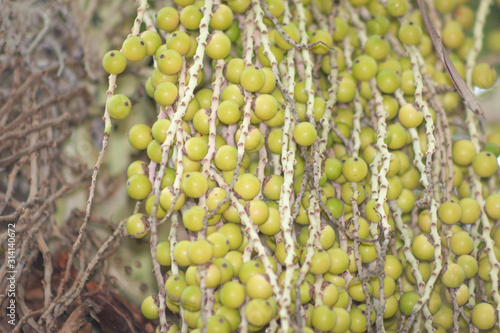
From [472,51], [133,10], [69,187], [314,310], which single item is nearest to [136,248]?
[69,187]

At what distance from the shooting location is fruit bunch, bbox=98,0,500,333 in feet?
2.55

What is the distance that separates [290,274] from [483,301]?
0.50 meters

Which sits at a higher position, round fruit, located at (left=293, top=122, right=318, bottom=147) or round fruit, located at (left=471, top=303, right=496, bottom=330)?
round fruit, located at (left=293, top=122, right=318, bottom=147)

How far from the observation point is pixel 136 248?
44.7 inches

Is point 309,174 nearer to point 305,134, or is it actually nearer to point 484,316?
point 305,134

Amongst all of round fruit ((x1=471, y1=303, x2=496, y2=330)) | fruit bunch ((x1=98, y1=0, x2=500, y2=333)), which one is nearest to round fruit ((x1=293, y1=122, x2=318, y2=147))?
fruit bunch ((x1=98, y1=0, x2=500, y2=333))

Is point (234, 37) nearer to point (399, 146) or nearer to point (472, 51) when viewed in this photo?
point (399, 146)

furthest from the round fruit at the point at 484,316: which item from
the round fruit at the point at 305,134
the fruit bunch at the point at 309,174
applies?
the round fruit at the point at 305,134

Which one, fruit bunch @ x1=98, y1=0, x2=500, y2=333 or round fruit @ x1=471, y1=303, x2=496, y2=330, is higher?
fruit bunch @ x1=98, y1=0, x2=500, y2=333

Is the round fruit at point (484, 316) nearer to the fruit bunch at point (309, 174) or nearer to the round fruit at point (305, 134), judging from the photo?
the fruit bunch at point (309, 174)

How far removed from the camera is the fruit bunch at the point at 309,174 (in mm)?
777

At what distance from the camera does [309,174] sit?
844 millimetres

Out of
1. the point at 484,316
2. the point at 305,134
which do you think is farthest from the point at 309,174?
the point at 484,316

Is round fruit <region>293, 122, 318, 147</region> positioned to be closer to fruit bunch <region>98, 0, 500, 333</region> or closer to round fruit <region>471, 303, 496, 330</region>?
fruit bunch <region>98, 0, 500, 333</region>
